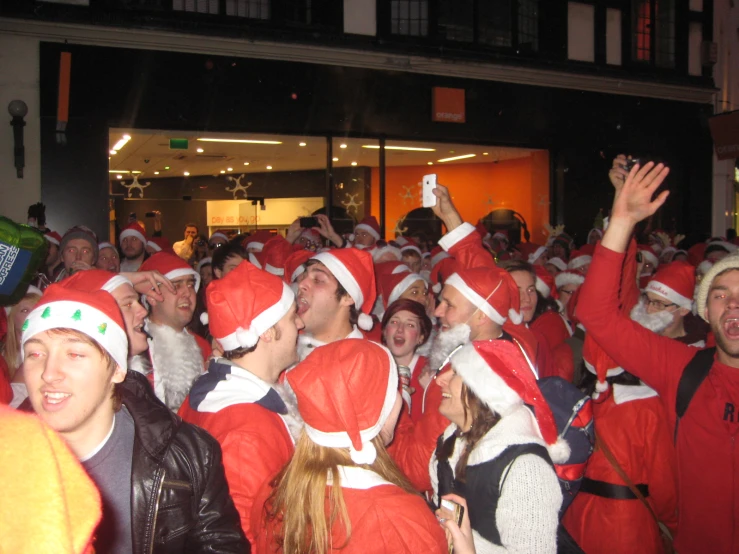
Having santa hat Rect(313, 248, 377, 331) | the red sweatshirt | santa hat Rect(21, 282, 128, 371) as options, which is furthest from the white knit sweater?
santa hat Rect(313, 248, 377, 331)

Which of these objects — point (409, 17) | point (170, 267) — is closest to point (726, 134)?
point (409, 17)

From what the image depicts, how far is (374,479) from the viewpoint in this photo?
2.11 metres

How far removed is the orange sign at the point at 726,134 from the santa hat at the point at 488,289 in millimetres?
13274

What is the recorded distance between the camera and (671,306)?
14.6ft

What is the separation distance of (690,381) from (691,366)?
0.25 ft

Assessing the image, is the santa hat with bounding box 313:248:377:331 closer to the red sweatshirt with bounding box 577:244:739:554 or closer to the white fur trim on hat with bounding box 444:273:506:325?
the white fur trim on hat with bounding box 444:273:506:325

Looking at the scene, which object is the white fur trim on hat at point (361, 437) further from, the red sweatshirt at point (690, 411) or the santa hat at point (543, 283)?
the santa hat at point (543, 283)

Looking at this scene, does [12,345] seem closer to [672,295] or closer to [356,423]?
[356,423]

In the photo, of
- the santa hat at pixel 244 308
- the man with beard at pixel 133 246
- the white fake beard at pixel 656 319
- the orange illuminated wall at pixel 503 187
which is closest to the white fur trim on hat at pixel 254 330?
the santa hat at pixel 244 308

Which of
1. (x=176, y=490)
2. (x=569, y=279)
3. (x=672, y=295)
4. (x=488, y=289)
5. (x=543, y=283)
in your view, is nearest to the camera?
(x=176, y=490)

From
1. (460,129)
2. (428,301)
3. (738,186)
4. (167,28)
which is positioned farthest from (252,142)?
(738,186)

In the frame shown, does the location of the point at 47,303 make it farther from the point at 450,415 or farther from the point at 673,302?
the point at 673,302

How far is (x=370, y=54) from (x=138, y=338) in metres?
10.6

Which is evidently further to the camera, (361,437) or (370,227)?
(370,227)
